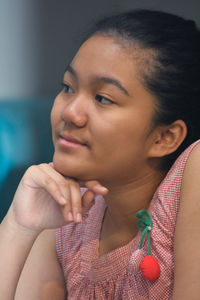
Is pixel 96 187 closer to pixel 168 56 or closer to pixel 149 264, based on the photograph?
pixel 149 264

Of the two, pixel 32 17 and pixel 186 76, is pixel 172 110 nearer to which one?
pixel 186 76

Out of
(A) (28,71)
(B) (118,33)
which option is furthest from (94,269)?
(A) (28,71)

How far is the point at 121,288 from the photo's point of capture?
3.81 feet

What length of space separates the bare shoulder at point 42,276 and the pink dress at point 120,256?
0.03 meters

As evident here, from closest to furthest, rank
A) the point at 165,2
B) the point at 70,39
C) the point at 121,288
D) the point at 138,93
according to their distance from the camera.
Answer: the point at 138,93
the point at 121,288
the point at 165,2
the point at 70,39

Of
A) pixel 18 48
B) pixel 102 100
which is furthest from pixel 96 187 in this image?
pixel 18 48

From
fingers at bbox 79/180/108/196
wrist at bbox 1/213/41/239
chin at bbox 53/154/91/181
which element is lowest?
wrist at bbox 1/213/41/239

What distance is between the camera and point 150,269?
105 centimetres

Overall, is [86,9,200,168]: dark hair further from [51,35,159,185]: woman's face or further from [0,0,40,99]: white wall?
[0,0,40,99]: white wall

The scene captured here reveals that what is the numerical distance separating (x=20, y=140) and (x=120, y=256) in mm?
541

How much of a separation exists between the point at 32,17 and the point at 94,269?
1.07m

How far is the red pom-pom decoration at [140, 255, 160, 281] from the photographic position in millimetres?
1046

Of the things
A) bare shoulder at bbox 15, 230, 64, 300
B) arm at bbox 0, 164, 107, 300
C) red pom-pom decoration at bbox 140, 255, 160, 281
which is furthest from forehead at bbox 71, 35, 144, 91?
bare shoulder at bbox 15, 230, 64, 300

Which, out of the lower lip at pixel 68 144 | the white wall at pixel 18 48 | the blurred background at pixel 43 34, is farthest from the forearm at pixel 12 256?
the white wall at pixel 18 48
